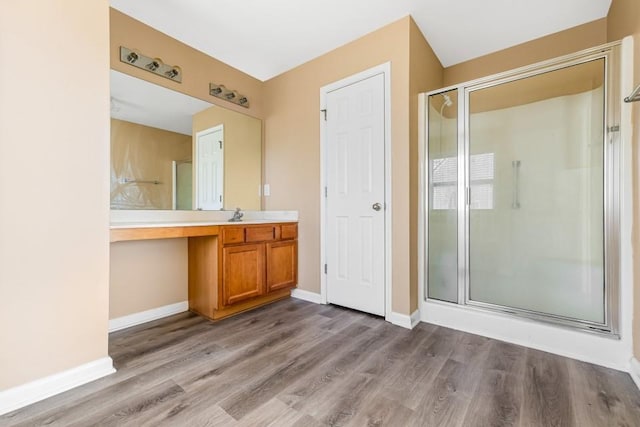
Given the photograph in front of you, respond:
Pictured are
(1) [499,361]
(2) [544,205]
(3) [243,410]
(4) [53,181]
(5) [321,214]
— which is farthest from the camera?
(5) [321,214]

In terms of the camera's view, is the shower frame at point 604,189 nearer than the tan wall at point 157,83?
Yes

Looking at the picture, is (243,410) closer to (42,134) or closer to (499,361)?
(499,361)

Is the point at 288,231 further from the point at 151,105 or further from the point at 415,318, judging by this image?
the point at 151,105

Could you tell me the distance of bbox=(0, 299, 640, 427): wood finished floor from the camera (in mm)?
1237

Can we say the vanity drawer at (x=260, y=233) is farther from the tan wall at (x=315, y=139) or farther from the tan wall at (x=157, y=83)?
the tan wall at (x=157, y=83)

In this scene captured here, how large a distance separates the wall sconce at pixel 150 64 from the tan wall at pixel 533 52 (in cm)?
274

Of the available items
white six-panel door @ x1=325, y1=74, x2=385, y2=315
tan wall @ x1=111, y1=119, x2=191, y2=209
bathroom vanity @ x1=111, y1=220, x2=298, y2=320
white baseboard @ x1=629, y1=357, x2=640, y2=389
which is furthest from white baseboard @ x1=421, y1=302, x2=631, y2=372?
tan wall @ x1=111, y1=119, x2=191, y2=209

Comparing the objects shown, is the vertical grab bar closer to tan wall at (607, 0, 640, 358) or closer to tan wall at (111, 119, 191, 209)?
tan wall at (607, 0, 640, 358)

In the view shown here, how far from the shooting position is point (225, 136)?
2891mm

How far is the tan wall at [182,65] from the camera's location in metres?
2.16

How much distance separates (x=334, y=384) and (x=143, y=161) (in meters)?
2.20

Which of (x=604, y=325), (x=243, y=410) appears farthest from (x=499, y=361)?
(x=243, y=410)

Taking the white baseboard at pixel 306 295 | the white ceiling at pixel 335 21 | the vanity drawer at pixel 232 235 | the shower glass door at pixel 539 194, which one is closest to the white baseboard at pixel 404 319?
the shower glass door at pixel 539 194

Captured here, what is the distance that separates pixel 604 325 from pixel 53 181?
3.23 metres
